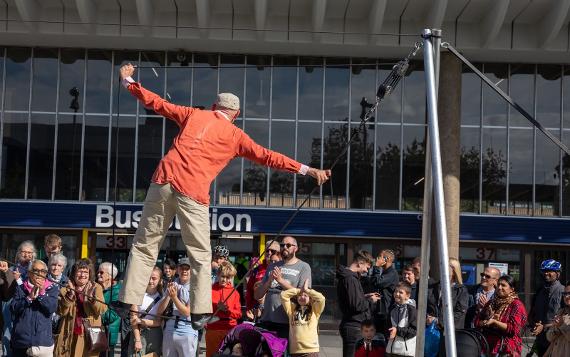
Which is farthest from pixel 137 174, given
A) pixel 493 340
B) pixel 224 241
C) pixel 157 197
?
pixel 157 197

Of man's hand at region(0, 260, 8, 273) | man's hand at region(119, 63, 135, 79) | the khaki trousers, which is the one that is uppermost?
man's hand at region(119, 63, 135, 79)

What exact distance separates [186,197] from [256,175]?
14341mm

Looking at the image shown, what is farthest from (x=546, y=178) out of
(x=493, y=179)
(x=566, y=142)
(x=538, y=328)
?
(x=538, y=328)

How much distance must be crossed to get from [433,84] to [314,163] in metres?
14.6

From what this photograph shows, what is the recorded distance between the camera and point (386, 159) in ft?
65.9

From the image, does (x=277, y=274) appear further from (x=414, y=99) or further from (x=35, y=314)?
(x=414, y=99)

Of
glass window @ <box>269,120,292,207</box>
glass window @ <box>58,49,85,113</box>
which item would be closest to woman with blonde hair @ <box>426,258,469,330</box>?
glass window @ <box>269,120,292,207</box>

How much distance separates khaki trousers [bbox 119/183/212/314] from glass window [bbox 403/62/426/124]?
49.3 feet

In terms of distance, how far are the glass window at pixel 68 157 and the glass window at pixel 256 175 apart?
3.96m

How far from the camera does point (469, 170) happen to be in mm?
20094

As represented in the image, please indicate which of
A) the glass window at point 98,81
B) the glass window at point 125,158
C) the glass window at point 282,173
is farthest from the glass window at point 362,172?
the glass window at point 98,81

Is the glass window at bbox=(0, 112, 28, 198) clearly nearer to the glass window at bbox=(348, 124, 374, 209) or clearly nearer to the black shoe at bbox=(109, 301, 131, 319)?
the glass window at bbox=(348, 124, 374, 209)

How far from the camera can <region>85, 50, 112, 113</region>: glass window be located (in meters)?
20.0

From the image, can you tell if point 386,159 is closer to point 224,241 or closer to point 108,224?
point 224,241
